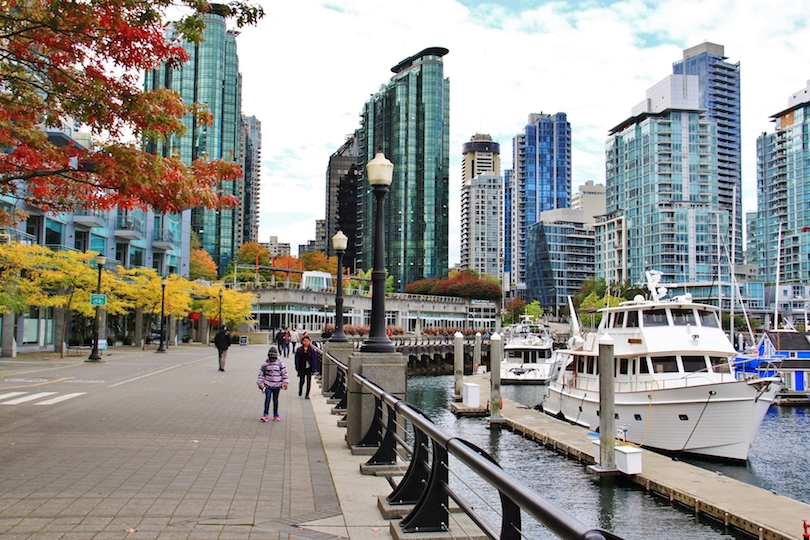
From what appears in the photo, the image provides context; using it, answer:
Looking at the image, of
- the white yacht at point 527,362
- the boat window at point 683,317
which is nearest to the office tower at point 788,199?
the white yacht at point 527,362

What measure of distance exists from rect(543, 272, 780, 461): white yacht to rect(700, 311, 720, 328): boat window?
3 centimetres

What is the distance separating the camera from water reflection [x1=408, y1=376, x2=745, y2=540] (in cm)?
1296

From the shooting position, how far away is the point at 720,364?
22.7 meters

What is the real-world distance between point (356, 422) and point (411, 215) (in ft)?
512

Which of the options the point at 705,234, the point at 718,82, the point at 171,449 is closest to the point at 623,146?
the point at 705,234

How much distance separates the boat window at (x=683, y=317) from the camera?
23.8m

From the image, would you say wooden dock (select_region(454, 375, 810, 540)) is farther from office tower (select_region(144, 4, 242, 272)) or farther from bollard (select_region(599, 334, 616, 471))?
office tower (select_region(144, 4, 242, 272))

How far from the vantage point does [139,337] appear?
55156 mm

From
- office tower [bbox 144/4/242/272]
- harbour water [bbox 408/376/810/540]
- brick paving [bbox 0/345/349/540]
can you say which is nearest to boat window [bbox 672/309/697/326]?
harbour water [bbox 408/376/810/540]

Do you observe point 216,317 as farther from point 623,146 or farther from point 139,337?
point 623,146

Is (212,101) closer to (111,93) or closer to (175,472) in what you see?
(111,93)

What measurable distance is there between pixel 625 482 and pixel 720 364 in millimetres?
8215

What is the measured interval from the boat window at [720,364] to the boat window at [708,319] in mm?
1166

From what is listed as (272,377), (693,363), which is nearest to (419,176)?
(693,363)
